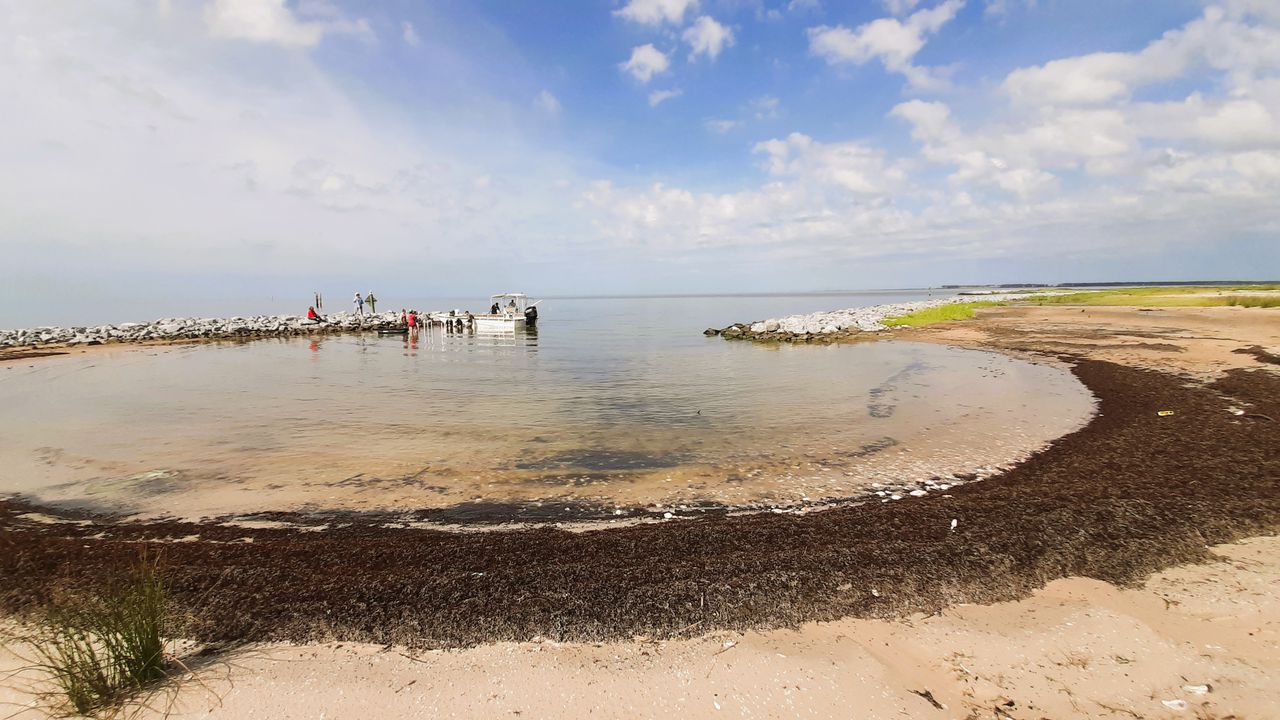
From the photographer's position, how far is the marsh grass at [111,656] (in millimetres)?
3799

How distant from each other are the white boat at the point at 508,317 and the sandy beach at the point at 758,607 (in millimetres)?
43750

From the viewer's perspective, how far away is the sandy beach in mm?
4070

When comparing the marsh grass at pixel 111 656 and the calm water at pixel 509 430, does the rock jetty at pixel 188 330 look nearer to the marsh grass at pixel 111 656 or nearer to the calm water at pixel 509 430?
the calm water at pixel 509 430

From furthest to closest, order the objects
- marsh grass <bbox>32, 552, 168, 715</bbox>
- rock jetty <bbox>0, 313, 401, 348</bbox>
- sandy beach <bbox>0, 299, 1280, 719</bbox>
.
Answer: rock jetty <bbox>0, 313, 401, 348</bbox> → sandy beach <bbox>0, 299, 1280, 719</bbox> → marsh grass <bbox>32, 552, 168, 715</bbox>

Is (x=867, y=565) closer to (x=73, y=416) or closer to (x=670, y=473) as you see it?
(x=670, y=473)

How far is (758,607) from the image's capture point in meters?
5.14

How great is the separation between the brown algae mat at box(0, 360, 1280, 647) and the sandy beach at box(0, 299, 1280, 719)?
1.3 inches

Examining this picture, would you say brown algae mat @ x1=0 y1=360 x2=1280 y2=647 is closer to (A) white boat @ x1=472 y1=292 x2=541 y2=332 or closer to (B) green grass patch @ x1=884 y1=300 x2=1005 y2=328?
(B) green grass patch @ x1=884 y1=300 x2=1005 y2=328

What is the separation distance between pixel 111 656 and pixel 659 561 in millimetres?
4834

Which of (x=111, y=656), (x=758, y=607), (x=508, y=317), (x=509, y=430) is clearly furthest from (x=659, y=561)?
(x=508, y=317)

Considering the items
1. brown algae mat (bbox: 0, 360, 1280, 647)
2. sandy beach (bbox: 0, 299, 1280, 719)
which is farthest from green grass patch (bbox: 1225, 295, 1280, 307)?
sandy beach (bbox: 0, 299, 1280, 719)

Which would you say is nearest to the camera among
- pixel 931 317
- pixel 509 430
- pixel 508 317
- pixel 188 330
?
pixel 509 430

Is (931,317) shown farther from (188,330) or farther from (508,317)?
(188,330)

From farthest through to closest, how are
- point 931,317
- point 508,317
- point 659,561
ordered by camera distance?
point 508,317, point 931,317, point 659,561
